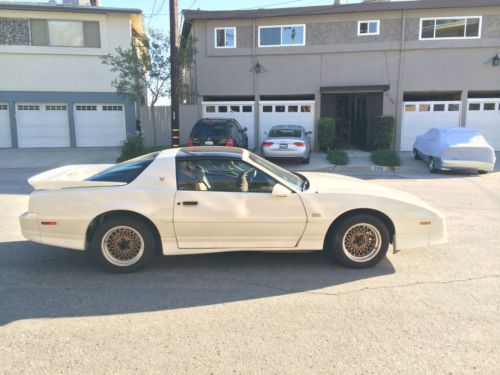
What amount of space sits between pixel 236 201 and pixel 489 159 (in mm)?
11256

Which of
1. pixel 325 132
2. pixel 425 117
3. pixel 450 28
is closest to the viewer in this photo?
pixel 450 28

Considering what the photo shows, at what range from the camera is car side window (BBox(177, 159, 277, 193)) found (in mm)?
4805

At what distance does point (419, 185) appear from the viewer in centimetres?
1136

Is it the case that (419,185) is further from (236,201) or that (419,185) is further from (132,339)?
(132,339)

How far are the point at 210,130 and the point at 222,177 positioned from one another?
9.28 m

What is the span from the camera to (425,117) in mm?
18906

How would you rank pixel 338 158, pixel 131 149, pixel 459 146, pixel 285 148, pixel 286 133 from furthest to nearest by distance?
1. pixel 131 149
2. pixel 338 158
3. pixel 286 133
4. pixel 285 148
5. pixel 459 146

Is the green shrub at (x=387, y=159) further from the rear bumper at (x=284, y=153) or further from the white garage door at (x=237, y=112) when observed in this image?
the white garage door at (x=237, y=112)

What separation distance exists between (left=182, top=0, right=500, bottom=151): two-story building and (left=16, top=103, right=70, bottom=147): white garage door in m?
6.82

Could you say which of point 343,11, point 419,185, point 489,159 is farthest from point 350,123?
point 419,185

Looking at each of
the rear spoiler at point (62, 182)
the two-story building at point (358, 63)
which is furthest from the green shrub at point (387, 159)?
the rear spoiler at point (62, 182)

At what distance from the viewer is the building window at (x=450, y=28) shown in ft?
59.2

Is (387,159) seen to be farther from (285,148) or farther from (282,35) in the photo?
(282,35)

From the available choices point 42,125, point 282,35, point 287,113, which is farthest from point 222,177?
point 42,125
